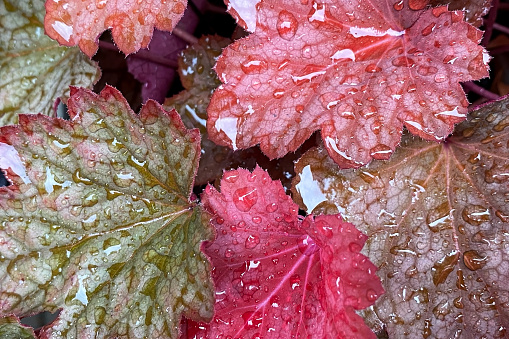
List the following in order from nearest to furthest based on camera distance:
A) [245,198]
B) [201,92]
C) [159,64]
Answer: [245,198] < [201,92] < [159,64]

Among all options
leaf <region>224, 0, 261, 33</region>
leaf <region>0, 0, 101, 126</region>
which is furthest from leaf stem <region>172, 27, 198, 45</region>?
leaf <region>224, 0, 261, 33</region>

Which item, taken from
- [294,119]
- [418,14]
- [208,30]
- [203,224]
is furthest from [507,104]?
[208,30]

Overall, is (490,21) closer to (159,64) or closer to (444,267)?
(444,267)

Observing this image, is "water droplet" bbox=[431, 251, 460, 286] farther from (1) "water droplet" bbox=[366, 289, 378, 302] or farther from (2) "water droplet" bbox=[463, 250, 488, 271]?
(1) "water droplet" bbox=[366, 289, 378, 302]

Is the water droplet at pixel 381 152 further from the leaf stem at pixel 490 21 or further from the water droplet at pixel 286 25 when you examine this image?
the leaf stem at pixel 490 21

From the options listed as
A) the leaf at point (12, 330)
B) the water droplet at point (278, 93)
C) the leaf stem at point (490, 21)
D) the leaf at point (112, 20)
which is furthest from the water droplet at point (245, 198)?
the leaf stem at point (490, 21)

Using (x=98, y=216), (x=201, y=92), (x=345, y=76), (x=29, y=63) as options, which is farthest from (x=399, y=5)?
(x=29, y=63)
